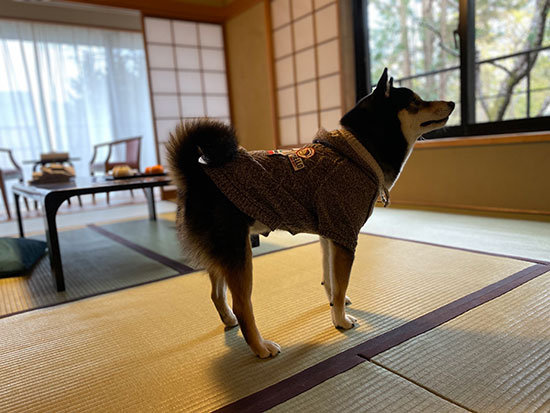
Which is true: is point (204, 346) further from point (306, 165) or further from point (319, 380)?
point (306, 165)

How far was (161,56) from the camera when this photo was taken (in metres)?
4.86

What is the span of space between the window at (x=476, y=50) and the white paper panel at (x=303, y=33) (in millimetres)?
585

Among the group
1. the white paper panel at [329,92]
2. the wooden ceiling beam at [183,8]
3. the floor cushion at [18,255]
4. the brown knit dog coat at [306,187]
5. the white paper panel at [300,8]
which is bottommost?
the floor cushion at [18,255]

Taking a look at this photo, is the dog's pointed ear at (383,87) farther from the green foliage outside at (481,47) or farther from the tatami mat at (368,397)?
the green foliage outside at (481,47)

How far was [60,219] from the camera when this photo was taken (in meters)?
3.91

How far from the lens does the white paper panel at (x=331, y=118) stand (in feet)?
12.2

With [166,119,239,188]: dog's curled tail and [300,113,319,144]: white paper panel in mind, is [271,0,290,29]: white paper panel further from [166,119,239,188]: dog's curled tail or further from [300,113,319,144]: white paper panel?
[166,119,239,188]: dog's curled tail

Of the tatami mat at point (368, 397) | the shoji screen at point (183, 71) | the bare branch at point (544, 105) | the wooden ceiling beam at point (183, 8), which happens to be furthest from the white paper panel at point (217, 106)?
the tatami mat at point (368, 397)

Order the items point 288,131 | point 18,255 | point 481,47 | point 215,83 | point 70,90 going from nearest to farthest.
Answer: point 18,255, point 288,131, point 481,47, point 215,83, point 70,90

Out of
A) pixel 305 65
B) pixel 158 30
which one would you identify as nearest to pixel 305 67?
pixel 305 65

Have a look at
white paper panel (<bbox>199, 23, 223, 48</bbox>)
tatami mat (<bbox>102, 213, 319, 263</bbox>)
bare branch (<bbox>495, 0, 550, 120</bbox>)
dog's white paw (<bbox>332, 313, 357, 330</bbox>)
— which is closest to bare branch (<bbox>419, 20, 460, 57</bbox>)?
bare branch (<bbox>495, 0, 550, 120</bbox>)

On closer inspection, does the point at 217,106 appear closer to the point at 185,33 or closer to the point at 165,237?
the point at 185,33

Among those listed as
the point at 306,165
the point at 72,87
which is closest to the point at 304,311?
the point at 306,165

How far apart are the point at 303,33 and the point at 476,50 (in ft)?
5.96
